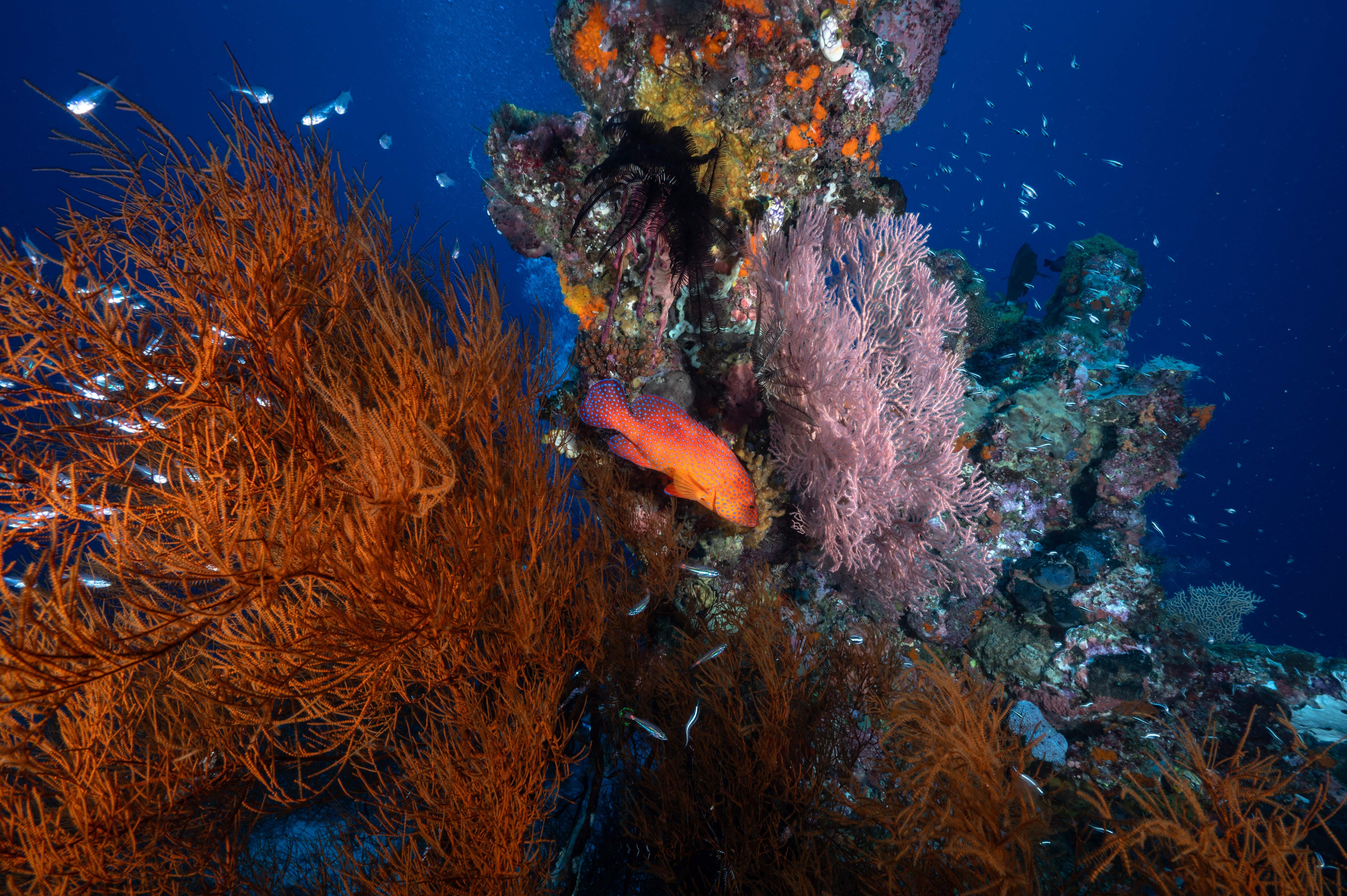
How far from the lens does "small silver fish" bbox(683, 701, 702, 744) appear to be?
2.60 m

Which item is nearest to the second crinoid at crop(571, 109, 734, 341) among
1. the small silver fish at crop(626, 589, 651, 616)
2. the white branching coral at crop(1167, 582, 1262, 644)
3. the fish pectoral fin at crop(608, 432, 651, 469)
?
the fish pectoral fin at crop(608, 432, 651, 469)

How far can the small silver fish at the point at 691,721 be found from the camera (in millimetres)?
2600

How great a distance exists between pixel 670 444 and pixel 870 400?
171 centimetres

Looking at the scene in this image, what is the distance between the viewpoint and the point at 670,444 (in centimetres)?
320

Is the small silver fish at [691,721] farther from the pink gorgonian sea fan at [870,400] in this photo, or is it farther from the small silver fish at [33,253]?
the small silver fish at [33,253]

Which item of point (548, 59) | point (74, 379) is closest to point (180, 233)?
point (74, 379)

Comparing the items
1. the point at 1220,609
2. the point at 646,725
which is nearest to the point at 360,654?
the point at 646,725

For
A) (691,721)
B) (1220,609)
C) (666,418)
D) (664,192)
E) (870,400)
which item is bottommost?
(691,721)

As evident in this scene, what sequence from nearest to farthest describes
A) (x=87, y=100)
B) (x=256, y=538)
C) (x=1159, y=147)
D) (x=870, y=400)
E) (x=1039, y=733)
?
(x=256, y=538) < (x=870, y=400) < (x=87, y=100) < (x=1039, y=733) < (x=1159, y=147)

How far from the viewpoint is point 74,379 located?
7.14 ft

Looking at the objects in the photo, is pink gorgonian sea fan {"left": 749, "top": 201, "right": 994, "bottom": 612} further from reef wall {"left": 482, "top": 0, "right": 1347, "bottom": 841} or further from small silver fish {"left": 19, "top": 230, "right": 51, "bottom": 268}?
small silver fish {"left": 19, "top": 230, "right": 51, "bottom": 268}

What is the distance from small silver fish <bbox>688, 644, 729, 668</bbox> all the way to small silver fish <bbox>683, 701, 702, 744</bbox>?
0.22 metres

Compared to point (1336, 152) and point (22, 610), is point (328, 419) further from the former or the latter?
point (1336, 152)

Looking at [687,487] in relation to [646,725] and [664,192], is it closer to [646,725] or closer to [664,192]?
[646,725]
